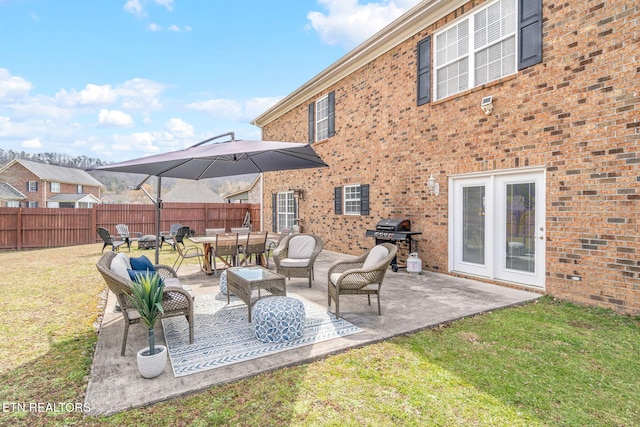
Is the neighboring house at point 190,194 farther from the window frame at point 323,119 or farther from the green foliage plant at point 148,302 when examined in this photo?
the green foliage plant at point 148,302

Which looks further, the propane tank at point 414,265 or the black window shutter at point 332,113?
the black window shutter at point 332,113

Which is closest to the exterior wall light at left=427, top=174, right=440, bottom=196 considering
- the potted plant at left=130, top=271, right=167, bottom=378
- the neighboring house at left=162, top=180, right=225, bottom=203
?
the potted plant at left=130, top=271, right=167, bottom=378

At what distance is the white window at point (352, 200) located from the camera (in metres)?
10.4

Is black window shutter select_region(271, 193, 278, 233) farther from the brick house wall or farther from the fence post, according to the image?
the brick house wall

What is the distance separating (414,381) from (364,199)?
23.6ft

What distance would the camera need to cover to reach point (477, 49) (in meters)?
6.75

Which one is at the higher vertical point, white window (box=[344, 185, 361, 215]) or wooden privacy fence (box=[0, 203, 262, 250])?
white window (box=[344, 185, 361, 215])

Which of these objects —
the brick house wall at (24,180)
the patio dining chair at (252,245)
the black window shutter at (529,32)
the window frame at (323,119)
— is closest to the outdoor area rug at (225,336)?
the patio dining chair at (252,245)

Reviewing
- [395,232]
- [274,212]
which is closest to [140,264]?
[395,232]

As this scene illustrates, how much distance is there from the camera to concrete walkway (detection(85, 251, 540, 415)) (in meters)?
2.78

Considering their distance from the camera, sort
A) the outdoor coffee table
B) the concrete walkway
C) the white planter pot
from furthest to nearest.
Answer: the outdoor coffee table, the white planter pot, the concrete walkway

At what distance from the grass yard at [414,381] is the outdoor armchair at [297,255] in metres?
2.82

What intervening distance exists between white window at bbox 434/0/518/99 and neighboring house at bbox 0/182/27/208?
135ft

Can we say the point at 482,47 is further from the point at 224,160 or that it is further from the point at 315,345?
the point at 315,345
